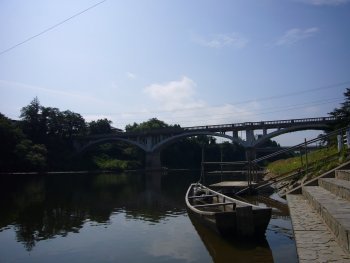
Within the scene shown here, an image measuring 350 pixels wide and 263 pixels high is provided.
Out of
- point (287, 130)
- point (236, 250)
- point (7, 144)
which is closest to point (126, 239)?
point (236, 250)

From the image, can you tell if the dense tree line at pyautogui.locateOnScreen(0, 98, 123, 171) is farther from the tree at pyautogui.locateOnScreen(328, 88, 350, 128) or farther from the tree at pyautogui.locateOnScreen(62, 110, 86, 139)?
the tree at pyautogui.locateOnScreen(328, 88, 350, 128)

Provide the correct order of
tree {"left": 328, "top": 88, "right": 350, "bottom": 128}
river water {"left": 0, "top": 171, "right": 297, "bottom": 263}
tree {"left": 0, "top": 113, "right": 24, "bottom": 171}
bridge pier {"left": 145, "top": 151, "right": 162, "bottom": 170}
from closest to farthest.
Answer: river water {"left": 0, "top": 171, "right": 297, "bottom": 263} < tree {"left": 328, "top": 88, "right": 350, "bottom": 128} < tree {"left": 0, "top": 113, "right": 24, "bottom": 171} < bridge pier {"left": 145, "top": 151, "right": 162, "bottom": 170}

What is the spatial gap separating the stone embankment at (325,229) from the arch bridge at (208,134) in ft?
137

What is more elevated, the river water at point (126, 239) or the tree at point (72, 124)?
the tree at point (72, 124)

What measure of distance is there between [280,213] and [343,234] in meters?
9.18

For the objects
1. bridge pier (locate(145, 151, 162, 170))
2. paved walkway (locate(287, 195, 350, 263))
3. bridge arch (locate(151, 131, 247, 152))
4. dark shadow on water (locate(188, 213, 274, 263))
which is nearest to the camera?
paved walkway (locate(287, 195, 350, 263))

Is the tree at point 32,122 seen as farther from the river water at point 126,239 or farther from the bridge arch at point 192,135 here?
the river water at point 126,239

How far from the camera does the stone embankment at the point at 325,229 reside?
512cm

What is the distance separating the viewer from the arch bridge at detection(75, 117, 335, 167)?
197ft

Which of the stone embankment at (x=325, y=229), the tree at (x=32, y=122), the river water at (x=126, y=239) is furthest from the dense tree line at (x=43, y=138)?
the stone embankment at (x=325, y=229)

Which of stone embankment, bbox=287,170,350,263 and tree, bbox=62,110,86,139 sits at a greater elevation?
tree, bbox=62,110,86,139

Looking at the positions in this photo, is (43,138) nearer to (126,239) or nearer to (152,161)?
(152,161)

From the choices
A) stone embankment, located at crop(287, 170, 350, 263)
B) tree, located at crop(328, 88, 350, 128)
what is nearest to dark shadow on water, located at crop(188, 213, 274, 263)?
stone embankment, located at crop(287, 170, 350, 263)

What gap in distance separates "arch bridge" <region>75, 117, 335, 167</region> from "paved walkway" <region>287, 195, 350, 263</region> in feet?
139
